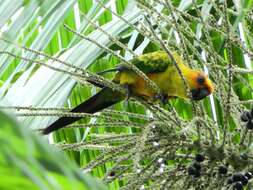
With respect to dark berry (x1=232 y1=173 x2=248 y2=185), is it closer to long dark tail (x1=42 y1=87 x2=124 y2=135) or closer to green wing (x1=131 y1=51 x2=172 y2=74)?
long dark tail (x1=42 y1=87 x2=124 y2=135)

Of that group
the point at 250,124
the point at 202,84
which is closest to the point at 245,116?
the point at 250,124

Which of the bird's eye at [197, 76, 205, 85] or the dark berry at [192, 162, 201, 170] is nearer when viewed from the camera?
the dark berry at [192, 162, 201, 170]

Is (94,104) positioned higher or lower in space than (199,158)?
higher

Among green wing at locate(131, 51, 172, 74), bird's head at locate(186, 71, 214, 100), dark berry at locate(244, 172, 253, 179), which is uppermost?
green wing at locate(131, 51, 172, 74)

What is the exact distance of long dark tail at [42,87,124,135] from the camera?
165 centimetres

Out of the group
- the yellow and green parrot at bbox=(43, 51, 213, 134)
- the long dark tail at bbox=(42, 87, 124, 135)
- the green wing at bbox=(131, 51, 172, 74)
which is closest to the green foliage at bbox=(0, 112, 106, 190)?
the long dark tail at bbox=(42, 87, 124, 135)

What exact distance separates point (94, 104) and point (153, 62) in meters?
0.42

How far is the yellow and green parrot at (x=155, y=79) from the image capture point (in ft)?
6.51

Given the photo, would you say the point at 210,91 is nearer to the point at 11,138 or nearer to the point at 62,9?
the point at 62,9

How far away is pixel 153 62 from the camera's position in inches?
89.0

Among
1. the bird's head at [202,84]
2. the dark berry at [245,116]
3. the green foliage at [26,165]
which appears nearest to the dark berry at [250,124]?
the dark berry at [245,116]

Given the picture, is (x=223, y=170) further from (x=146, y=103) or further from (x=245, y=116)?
(x=146, y=103)

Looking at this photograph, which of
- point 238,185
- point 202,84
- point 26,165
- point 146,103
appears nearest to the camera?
point 26,165

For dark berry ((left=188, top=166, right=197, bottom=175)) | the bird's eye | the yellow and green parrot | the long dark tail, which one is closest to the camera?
dark berry ((left=188, top=166, right=197, bottom=175))
